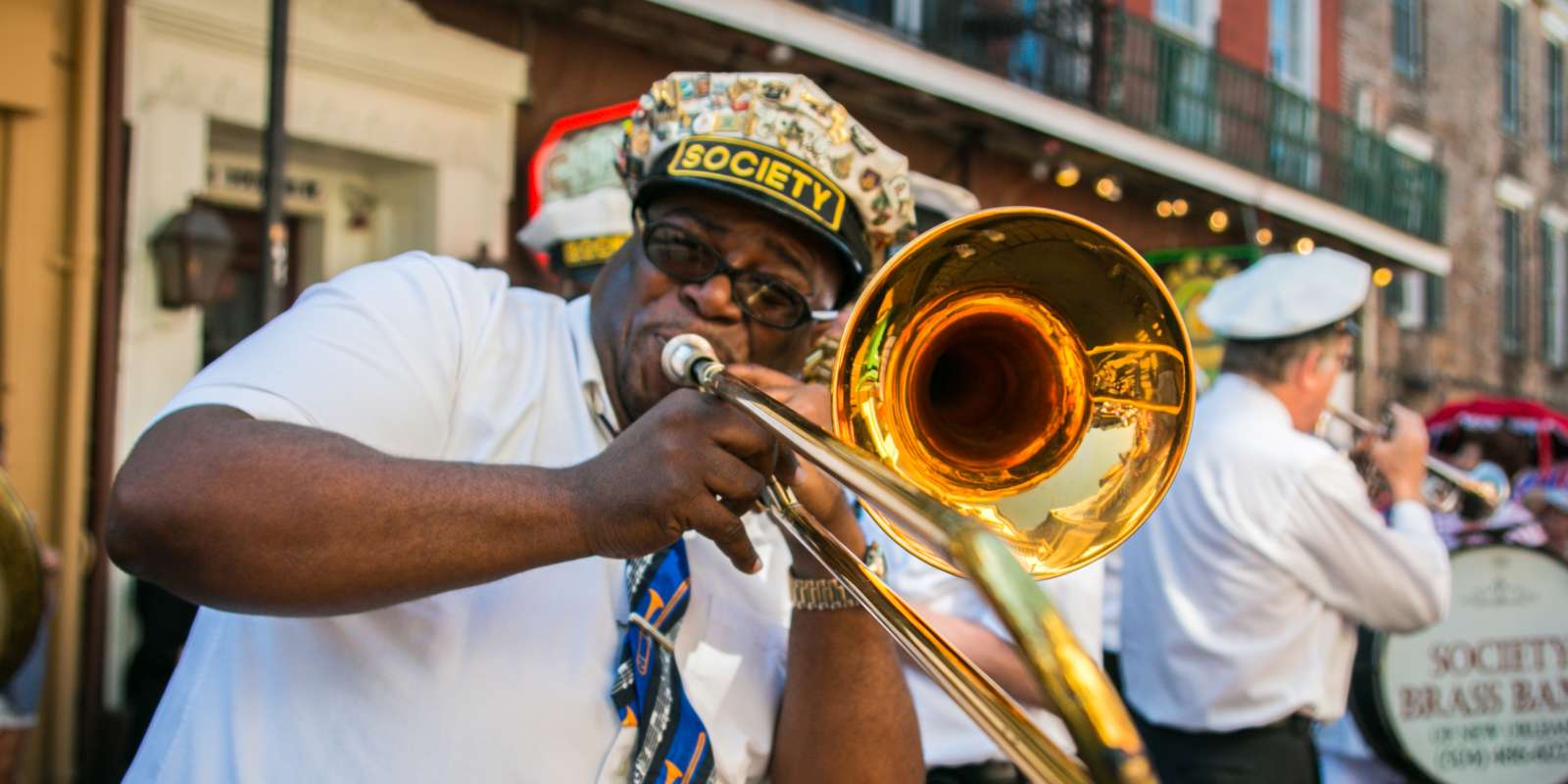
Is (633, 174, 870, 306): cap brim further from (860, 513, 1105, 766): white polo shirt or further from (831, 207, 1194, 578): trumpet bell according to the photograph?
(860, 513, 1105, 766): white polo shirt

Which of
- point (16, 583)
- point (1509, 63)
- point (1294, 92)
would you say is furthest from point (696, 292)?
point (1509, 63)

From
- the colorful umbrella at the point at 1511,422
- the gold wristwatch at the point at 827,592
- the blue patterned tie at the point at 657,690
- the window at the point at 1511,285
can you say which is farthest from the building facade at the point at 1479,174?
the blue patterned tie at the point at 657,690

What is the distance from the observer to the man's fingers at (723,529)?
1.46 meters

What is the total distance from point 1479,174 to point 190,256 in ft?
66.6

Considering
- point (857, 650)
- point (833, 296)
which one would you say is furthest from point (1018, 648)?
point (833, 296)

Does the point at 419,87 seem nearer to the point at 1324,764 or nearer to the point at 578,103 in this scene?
the point at 578,103

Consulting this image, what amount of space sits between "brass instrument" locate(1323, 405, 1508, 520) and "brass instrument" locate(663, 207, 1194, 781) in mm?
3440

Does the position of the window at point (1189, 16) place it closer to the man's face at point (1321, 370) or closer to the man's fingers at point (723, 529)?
the man's face at point (1321, 370)

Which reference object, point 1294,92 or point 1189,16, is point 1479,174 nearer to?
point 1294,92

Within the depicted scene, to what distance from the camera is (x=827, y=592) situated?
6.23 ft

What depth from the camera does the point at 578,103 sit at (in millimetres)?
8023

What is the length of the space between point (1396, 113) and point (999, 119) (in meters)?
10.4

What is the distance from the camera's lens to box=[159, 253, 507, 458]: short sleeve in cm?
149

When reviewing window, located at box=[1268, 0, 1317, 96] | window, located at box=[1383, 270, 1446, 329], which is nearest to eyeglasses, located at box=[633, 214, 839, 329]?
window, located at box=[1268, 0, 1317, 96]
